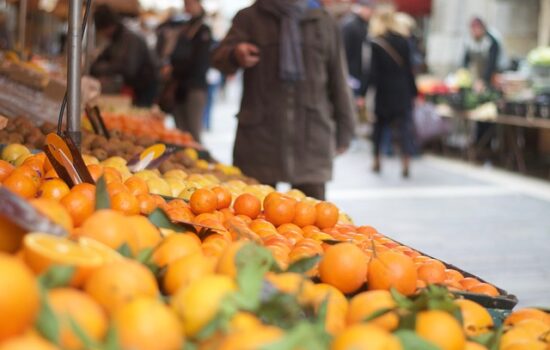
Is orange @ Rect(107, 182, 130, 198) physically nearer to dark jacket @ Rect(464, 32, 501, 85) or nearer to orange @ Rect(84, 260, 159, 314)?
orange @ Rect(84, 260, 159, 314)

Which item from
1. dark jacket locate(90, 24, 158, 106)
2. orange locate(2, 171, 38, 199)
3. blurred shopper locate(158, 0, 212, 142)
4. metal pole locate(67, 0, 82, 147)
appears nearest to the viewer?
orange locate(2, 171, 38, 199)

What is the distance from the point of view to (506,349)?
1.67m

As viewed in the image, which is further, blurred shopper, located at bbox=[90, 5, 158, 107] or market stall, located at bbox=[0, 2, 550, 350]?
blurred shopper, located at bbox=[90, 5, 158, 107]

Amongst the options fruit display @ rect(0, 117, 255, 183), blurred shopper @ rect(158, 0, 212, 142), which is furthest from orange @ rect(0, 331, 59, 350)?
blurred shopper @ rect(158, 0, 212, 142)

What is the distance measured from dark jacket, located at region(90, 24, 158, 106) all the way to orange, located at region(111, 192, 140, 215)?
22.8ft

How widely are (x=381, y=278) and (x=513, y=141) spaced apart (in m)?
9.24

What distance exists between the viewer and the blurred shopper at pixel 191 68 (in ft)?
25.7

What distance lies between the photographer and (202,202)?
102 inches

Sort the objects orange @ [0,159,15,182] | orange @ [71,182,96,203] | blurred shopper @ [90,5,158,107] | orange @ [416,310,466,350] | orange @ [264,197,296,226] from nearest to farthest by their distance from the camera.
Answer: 1. orange @ [416,310,466,350]
2. orange @ [71,182,96,203]
3. orange @ [0,159,15,182]
4. orange @ [264,197,296,226]
5. blurred shopper @ [90,5,158,107]

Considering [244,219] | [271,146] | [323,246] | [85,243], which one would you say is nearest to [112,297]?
[85,243]

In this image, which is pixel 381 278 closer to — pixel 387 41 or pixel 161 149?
pixel 161 149

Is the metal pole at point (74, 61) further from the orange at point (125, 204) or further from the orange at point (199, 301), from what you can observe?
the orange at point (199, 301)

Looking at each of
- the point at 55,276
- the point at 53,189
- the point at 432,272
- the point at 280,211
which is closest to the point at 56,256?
the point at 55,276

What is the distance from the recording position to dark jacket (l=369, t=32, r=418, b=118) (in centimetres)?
961
